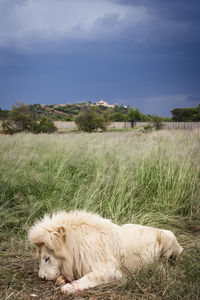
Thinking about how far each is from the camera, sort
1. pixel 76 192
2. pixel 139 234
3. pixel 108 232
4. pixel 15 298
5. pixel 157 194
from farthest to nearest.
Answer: pixel 157 194 → pixel 76 192 → pixel 139 234 → pixel 108 232 → pixel 15 298

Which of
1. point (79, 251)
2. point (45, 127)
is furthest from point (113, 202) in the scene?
point (45, 127)

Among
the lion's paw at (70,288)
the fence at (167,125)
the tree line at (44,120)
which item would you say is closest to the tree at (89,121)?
the tree line at (44,120)

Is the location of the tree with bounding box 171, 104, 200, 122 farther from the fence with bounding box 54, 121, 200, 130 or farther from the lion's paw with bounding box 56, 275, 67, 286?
the lion's paw with bounding box 56, 275, 67, 286

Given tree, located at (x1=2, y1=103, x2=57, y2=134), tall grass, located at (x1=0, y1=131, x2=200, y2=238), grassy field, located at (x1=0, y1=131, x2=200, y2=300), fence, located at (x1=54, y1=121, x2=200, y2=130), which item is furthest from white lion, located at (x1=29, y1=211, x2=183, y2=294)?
fence, located at (x1=54, y1=121, x2=200, y2=130)

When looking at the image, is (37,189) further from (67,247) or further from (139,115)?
(139,115)

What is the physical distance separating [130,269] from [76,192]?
1.88 meters

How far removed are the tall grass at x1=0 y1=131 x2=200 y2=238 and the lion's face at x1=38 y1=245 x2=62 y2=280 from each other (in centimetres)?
127

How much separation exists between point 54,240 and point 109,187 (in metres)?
2.28

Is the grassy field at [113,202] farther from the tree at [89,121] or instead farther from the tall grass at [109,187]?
the tree at [89,121]

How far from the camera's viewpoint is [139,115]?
194ft

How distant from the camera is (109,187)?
4.34 m

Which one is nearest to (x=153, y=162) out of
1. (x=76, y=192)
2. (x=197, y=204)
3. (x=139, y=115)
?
(x=197, y=204)

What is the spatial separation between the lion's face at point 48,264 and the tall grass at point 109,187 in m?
1.27

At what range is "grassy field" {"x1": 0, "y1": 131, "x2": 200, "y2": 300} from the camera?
7.09 ft
